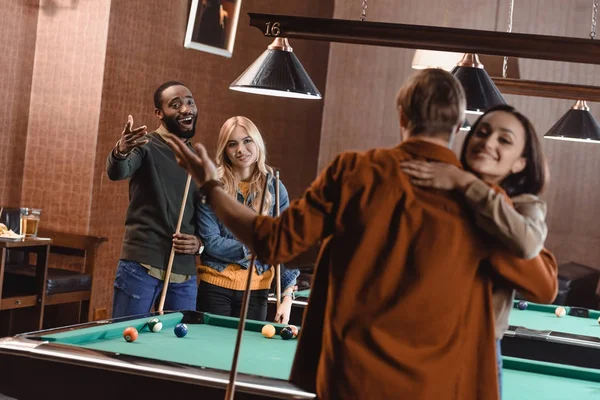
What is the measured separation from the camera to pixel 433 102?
1987mm

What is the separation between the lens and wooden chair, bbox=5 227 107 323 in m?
6.01

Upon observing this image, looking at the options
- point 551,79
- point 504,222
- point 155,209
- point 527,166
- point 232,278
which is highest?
point 551,79

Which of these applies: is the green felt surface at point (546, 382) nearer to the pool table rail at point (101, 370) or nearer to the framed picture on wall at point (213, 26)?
the pool table rail at point (101, 370)

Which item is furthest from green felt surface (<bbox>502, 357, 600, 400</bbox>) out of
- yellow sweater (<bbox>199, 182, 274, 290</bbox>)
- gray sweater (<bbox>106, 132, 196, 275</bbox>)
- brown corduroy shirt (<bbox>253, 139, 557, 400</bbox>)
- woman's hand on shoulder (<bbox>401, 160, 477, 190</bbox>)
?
gray sweater (<bbox>106, 132, 196, 275</bbox>)

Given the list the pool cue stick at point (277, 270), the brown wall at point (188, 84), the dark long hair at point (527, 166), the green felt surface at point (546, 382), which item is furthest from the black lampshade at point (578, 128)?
the dark long hair at point (527, 166)

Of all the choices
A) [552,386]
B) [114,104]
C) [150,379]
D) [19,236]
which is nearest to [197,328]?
[150,379]

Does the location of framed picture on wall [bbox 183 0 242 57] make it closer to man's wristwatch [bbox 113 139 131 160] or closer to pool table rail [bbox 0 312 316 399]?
man's wristwatch [bbox 113 139 131 160]

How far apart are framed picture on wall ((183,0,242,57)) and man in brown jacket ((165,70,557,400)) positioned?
569cm

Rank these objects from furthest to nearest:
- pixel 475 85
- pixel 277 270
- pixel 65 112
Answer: pixel 65 112 → pixel 475 85 → pixel 277 270

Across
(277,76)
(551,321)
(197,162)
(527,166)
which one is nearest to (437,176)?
(527,166)

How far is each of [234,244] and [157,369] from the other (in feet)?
4.79

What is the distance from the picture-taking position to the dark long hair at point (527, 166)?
214cm

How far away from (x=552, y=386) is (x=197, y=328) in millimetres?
1358

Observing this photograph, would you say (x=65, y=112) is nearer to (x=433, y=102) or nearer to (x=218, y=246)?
(x=218, y=246)
